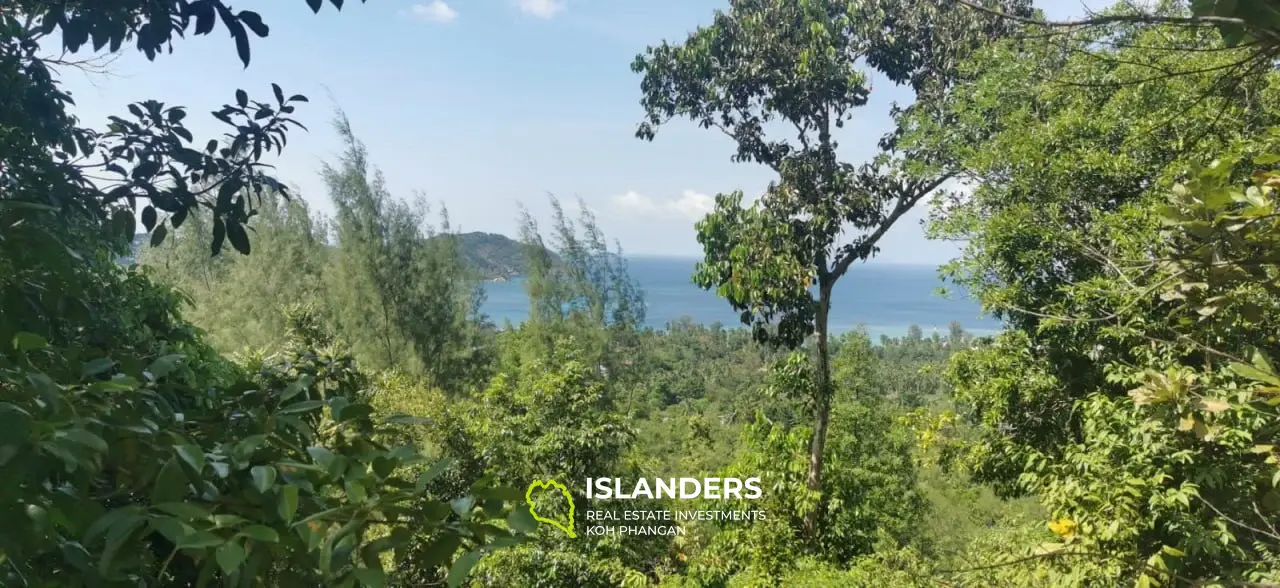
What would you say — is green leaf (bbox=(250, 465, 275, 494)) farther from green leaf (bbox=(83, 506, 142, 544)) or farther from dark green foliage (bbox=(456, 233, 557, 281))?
dark green foliage (bbox=(456, 233, 557, 281))

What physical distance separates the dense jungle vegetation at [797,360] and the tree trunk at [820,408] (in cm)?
3

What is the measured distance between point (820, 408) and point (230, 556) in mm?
4388

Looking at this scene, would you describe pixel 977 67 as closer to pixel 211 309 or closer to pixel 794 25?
pixel 794 25

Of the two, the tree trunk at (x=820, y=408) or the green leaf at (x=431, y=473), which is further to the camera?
the tree trunk at (x=820, y=408)

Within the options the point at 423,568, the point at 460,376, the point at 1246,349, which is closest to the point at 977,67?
the point at 1246,349

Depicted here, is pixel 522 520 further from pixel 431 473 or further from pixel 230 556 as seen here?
pixel 230 556

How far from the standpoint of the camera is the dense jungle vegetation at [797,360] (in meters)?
0.55

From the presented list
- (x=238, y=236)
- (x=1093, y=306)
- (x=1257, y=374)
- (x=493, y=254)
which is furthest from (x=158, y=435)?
(x=493, y=254)

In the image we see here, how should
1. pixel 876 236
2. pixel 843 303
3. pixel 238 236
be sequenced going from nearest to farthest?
pixel 238 236, pixel 876 236, pixel 843 303

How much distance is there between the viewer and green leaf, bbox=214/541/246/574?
0.44 metres

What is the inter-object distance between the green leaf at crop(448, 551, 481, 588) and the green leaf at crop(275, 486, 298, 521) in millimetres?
116

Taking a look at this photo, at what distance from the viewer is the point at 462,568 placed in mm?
478

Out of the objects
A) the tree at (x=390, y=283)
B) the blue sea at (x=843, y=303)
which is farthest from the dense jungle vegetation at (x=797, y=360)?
the blue sea at (x=843, y=303)

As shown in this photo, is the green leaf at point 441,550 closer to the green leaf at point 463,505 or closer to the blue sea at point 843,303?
the green leaf at point 463,505
